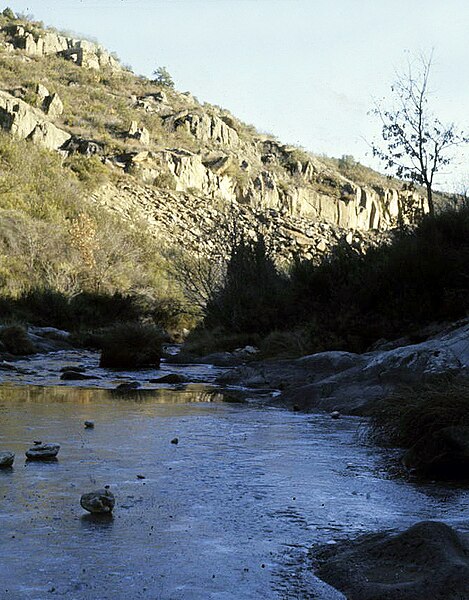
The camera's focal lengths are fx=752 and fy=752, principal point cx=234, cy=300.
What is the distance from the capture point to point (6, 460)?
176 inches

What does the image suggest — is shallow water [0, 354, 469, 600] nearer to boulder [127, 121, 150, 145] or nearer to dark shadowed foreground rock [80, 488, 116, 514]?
dark shadowed foreground rock [80, 488, 116, 514]

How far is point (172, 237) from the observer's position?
45562mm

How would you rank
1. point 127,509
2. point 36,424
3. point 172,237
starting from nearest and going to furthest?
point 127,509 → point 36,424 → point 172,237

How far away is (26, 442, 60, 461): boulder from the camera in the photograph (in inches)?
186

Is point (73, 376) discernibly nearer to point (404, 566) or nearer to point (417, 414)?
point (417, 414)

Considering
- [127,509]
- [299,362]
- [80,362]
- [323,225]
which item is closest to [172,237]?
[323,225]

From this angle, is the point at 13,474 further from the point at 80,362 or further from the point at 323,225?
the point at 323,225

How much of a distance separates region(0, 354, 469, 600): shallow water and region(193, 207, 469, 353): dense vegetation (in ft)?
18.3

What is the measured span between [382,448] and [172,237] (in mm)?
40508

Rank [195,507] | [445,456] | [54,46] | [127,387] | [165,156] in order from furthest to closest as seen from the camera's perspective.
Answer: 1. [54,46]
2. [165,156]
3. [127,387]
4. [445,456]
5. [195,507]

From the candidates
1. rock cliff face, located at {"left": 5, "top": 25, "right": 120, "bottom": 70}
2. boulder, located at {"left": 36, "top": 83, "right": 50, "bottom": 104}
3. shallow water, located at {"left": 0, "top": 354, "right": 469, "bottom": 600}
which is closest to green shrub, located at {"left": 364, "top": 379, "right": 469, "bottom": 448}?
shallow water, located at {"left": 0, "top": 354, "right": 469, "bottom": 600}

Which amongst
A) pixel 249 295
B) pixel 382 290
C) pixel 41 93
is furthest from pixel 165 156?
pixel 382 290

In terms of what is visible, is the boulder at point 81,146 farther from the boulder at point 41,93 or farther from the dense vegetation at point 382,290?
the dense vegetation at point 382,290

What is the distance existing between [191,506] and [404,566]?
1336 mm
